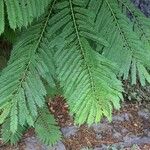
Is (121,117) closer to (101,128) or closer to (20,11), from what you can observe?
(101,128)

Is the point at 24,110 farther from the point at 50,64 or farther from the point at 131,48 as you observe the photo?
the point at 131,48

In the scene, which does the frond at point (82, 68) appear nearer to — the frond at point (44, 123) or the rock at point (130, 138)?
the frond at point (44, 123)

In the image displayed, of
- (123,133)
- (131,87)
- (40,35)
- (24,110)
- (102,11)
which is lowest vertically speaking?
(24,110)

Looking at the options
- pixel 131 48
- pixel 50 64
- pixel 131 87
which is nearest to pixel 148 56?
pixel 131 48

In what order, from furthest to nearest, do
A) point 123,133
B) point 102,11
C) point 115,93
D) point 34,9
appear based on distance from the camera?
point 123,133, point 102,11, point 34,9, point 115,93

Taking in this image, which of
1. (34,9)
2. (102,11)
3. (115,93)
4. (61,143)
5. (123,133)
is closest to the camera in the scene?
(115,93)

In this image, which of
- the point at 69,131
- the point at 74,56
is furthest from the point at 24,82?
the point at 69,131

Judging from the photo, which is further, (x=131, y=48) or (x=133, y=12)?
(x=133, y=12)

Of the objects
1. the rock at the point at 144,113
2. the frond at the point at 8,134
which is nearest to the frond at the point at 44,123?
the frond at the point at 8,134
